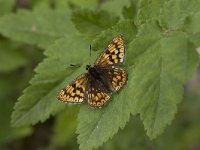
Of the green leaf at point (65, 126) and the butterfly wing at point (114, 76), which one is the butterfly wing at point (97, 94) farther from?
the green leaf at point (65, 126)

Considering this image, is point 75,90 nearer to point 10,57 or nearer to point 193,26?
point 193,26

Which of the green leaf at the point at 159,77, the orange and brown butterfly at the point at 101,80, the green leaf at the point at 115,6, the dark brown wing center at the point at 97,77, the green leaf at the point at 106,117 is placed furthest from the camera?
the green leaf at the point at 115,6

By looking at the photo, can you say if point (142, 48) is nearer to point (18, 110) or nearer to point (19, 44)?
point (18, 110)

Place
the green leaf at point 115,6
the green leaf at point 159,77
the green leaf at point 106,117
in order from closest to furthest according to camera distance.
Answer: the green leaf at point 159,77
the green leaf at point 106,117
the green leaf at point 115,6

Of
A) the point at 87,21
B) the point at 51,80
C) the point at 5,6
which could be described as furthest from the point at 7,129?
the point at 87,21

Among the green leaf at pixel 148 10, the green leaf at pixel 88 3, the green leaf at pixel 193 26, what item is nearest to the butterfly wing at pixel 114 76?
the green leaf at pixel 148 10

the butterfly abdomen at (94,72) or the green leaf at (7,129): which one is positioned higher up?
the butterfly abdomen at (94,72)

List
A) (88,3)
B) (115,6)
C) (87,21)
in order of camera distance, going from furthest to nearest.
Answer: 1. (88,3)
2. (115,6)
3. (87,21)
